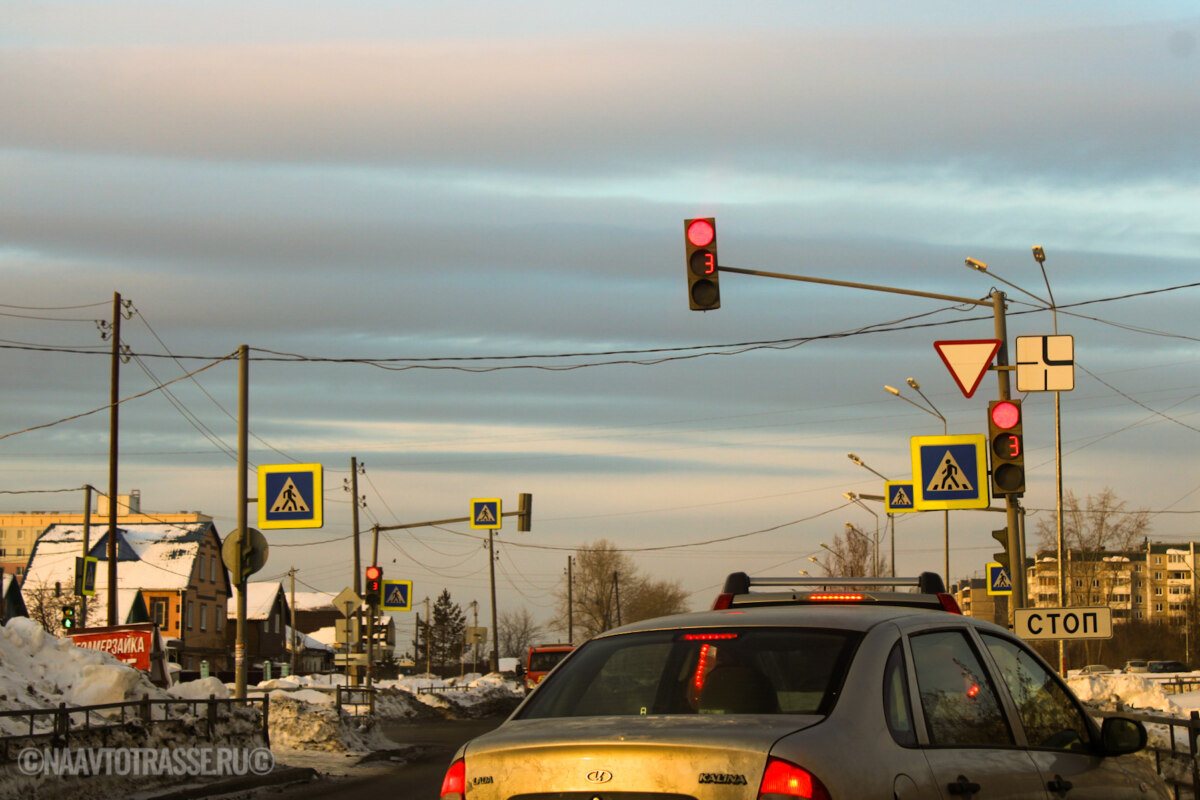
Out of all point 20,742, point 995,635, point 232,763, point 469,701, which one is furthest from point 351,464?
point 995,635

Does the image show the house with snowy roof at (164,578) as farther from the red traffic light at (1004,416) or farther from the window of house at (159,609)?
the red traffic light at (1004,416)

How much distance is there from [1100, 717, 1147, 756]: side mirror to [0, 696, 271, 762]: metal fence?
9659 mm

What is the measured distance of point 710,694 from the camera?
4.95 metres

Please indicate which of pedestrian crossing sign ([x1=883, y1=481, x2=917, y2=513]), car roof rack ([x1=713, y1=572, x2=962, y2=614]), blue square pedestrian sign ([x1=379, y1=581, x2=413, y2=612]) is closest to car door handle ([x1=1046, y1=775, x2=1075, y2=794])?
car roof rack ([x1=713, y1=572, x2=962, y2=614])

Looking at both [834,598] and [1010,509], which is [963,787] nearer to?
[834,598]

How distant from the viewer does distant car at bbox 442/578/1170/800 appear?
4297 mm

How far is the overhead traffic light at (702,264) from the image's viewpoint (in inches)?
663

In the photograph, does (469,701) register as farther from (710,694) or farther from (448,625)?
(448,625)

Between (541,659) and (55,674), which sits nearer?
(55,674)

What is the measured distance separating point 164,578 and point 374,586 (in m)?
50.2

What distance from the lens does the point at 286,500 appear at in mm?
24531

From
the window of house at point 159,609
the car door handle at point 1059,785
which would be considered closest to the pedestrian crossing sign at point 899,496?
the car door handle at point 1059,785

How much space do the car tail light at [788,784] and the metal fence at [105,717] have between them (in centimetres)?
992

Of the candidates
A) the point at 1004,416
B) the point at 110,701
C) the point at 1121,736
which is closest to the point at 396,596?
the point at 110,701
